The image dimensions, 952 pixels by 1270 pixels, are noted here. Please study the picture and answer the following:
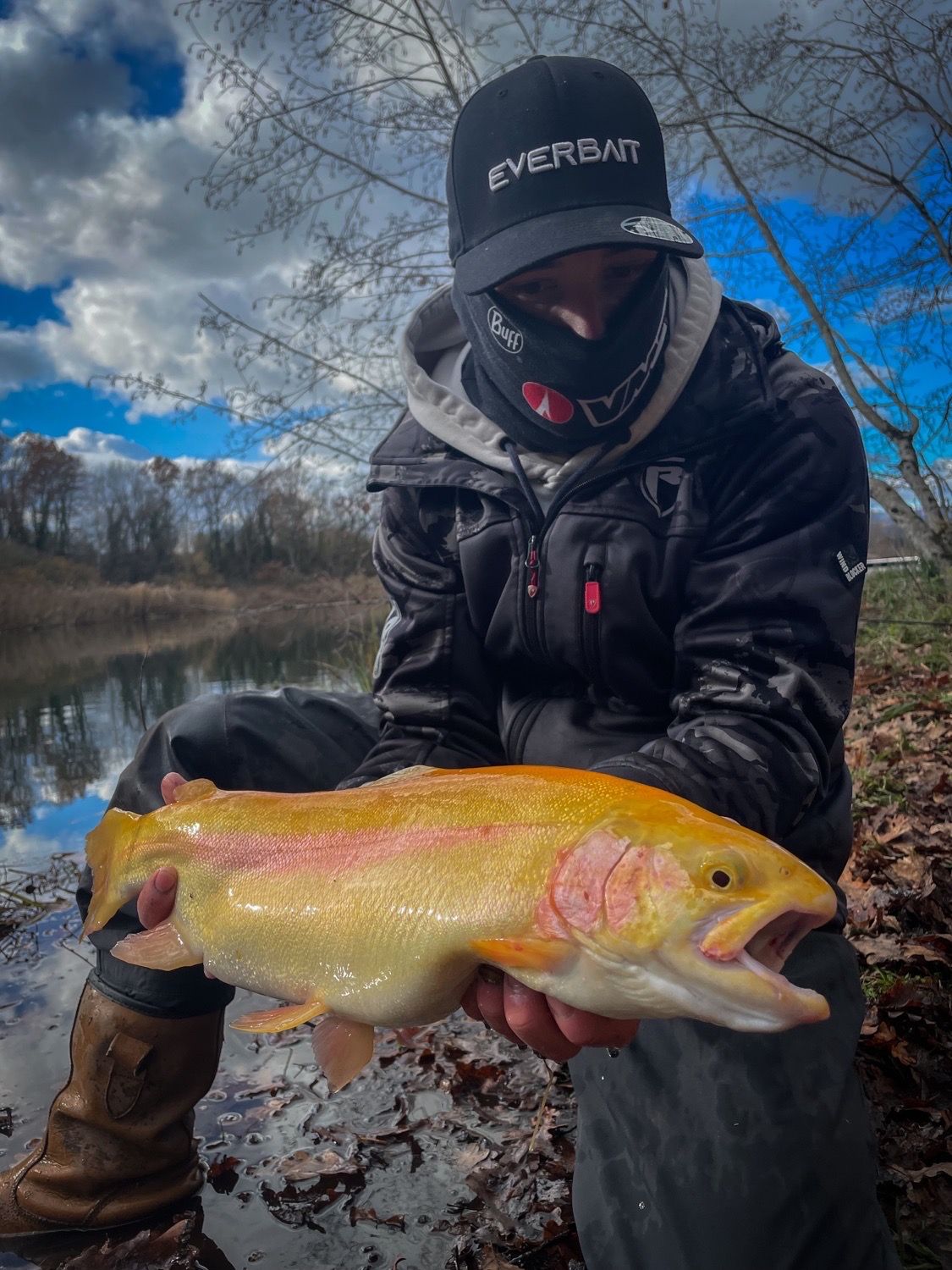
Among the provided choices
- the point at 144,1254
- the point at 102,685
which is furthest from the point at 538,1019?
the point at 102,685

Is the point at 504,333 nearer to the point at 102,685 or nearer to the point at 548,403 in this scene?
the point at 548,403

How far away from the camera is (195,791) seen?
2.00 meters

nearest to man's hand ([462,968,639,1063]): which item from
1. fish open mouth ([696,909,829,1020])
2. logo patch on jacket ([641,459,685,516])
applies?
fish open mouth ([696,909,829,1020])

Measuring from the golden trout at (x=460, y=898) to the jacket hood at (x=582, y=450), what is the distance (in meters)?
1.03

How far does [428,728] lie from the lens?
2.56 meters

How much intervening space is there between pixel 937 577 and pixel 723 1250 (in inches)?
295

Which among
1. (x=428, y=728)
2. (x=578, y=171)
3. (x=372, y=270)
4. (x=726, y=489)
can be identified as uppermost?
(x=372, y=270)

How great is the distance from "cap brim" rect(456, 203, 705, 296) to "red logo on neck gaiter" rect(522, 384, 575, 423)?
0.30 metres

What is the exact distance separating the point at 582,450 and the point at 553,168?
0.73 metres

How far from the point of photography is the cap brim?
2.11 meters

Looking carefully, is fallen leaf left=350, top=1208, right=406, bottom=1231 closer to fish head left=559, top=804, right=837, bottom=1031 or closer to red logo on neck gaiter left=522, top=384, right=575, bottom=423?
fish head left=559, top=804, right=837, bottom=1031

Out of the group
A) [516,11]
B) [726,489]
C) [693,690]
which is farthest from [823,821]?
[516,11]

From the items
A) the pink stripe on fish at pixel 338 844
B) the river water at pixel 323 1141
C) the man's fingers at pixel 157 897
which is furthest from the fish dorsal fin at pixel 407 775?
the river water at pixel 323 1141

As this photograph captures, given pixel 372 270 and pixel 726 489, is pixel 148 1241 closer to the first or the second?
pixel 726 489
